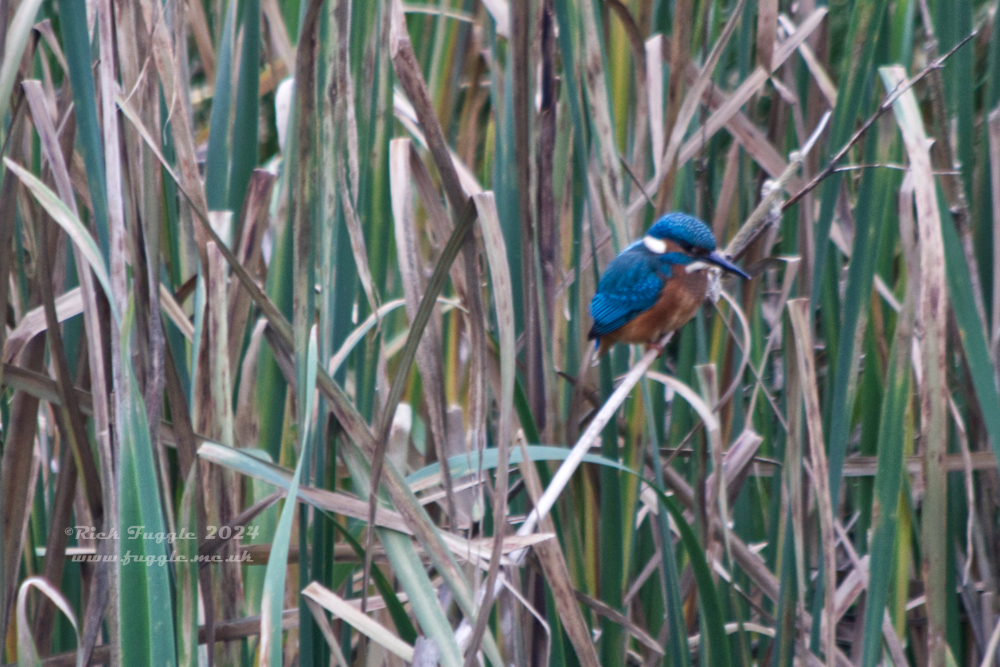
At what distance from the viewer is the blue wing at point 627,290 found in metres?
2.31

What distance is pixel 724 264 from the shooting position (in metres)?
1.72

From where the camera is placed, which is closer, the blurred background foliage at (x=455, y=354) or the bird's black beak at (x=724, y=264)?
the blurred background foliage at (x=455, y=354)

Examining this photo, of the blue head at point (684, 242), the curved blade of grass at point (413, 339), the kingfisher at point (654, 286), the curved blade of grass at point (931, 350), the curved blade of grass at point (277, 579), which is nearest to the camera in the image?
the curved blade of grass at point (277, 579)

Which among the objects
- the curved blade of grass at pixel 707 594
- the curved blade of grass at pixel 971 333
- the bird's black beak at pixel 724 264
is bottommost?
the curved blade of grass at pixel 707 594

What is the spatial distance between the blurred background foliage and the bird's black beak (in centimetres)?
5

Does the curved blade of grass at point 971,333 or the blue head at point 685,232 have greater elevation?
the blue head at point 685,232

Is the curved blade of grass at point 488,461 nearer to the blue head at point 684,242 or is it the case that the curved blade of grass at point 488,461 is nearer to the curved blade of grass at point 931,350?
the curved blade of grass at point 931,350

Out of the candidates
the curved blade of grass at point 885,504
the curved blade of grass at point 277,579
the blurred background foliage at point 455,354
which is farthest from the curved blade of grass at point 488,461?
the curved blade of grass at point 885,504

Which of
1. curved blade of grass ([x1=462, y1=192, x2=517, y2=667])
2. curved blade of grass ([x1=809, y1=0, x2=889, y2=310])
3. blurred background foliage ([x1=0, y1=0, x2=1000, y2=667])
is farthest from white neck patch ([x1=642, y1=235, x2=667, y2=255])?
curved blade of grass ([x1=462, y1=192, x2=517, y2=667])

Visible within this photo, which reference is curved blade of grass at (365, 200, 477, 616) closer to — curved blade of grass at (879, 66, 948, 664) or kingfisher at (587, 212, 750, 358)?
curved blade of grass at (879, 66, 948, 664)

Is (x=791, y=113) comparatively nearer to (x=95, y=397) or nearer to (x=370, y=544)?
(x=370, y=544)

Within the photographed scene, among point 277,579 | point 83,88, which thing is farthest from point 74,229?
point 277,579

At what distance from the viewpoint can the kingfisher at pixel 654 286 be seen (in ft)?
6.62

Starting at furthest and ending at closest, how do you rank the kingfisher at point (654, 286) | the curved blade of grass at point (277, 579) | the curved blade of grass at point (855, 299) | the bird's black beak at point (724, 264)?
the kingfisher at point (654, 286), the bird's black beak at point (724, 264), the curved blade of grass at point (855, 299), the curved blade of grass at point (277, 579)
